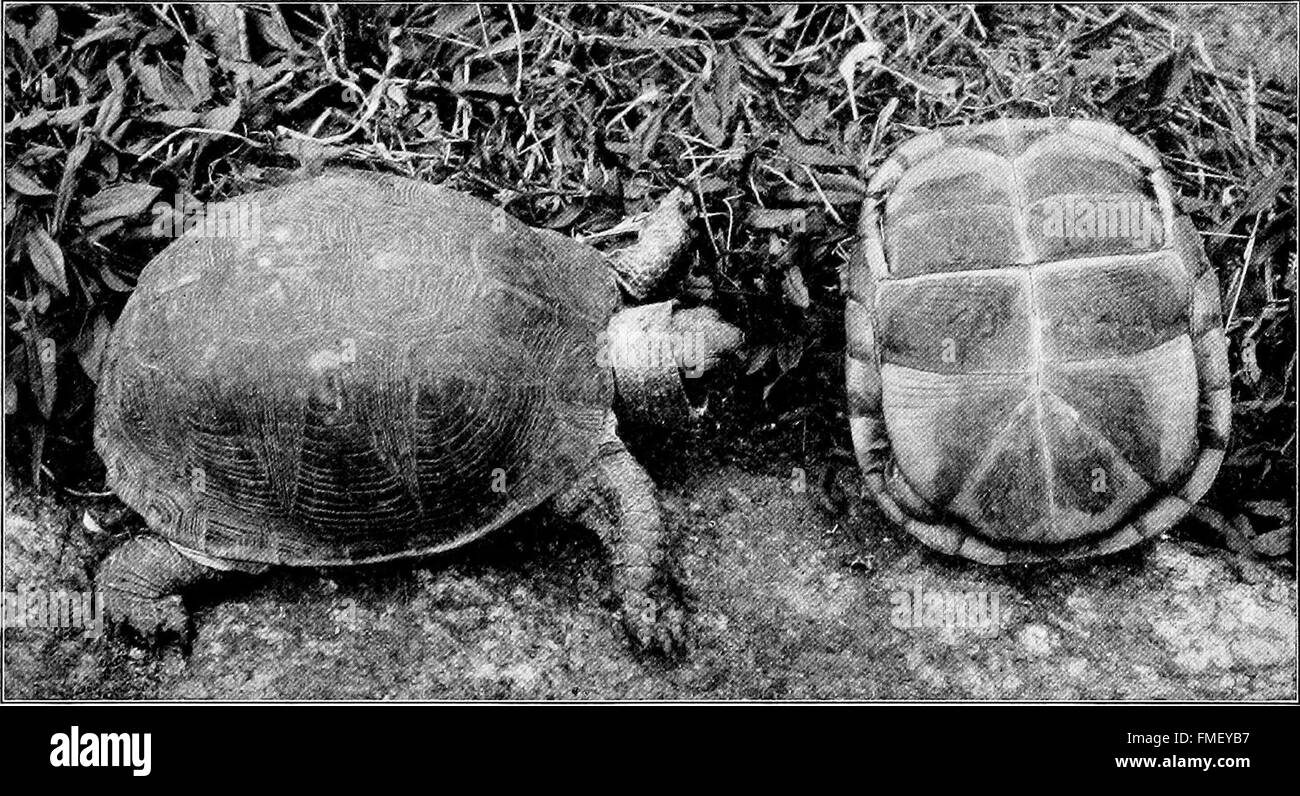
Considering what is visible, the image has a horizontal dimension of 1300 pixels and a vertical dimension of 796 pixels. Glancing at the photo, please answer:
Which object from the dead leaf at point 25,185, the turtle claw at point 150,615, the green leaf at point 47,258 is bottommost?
the turtle claw at point 150,615

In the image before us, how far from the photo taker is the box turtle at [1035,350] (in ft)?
10.9

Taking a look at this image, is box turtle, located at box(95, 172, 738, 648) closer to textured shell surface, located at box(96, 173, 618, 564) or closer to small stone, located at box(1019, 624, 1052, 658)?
textured shell surface, located at box(96, 173, 618, 564)

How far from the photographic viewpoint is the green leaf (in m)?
3.56

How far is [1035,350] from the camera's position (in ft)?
10.9

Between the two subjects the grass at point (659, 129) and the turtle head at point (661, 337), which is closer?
the turtle head at point (661, 337)

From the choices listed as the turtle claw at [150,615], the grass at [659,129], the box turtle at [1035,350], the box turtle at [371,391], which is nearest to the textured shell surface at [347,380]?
the box turtle at [371,391]

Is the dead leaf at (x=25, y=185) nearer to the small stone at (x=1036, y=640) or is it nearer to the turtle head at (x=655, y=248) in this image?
the turtle head at (x=655, y=248)

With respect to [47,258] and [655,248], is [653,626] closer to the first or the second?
[655,248]

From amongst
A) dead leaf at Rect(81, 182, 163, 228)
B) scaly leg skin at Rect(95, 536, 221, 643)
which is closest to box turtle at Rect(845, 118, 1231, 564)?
scaly leg skin at Rect(95, 536, 221, 643)

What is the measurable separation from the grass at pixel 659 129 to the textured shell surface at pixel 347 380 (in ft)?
1.13

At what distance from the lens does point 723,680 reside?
350 centimetres

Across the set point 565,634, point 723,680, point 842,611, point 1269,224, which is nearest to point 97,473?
point 565,634

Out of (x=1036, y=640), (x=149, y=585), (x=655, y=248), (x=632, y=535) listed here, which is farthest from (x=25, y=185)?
(x=1036, y=640)

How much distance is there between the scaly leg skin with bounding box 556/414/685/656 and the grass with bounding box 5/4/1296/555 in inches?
16.3
